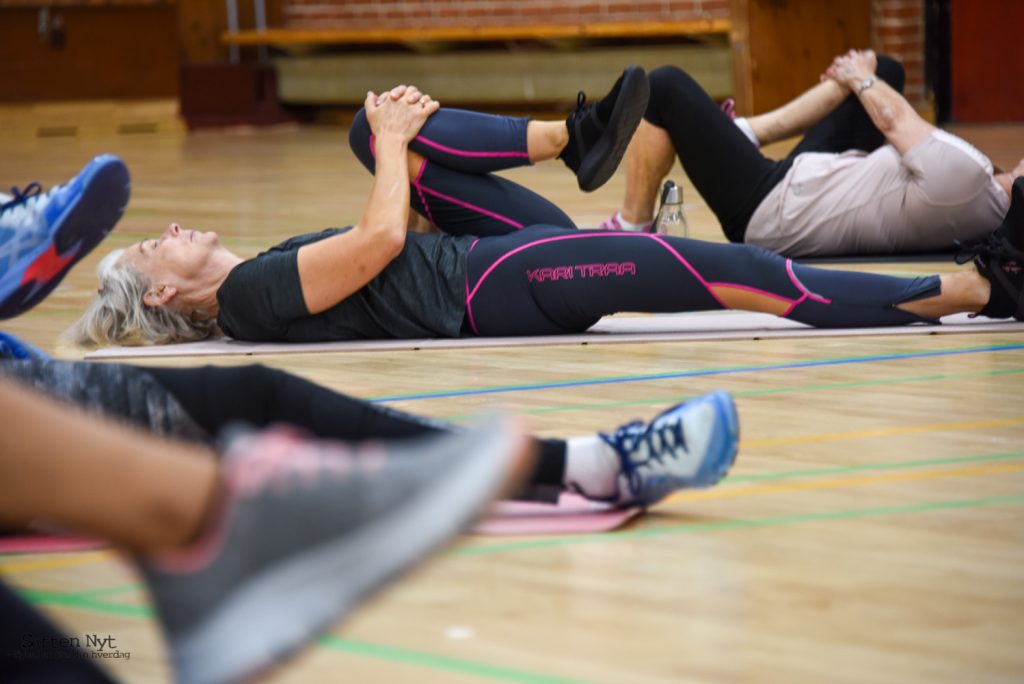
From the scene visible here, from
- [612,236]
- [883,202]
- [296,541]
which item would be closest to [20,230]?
[612,236]

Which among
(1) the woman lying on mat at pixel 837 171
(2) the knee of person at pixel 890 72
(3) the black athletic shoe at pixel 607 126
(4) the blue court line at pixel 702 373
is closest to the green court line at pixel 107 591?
(4) the blue court line at pixel 702 373

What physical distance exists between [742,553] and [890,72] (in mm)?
2566

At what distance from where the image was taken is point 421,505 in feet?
3.28

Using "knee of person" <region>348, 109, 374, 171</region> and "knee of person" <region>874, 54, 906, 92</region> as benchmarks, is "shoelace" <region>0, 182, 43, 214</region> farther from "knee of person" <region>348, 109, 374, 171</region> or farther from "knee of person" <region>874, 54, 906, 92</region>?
"knee of person" <region>874, 54, 906, 92</region>

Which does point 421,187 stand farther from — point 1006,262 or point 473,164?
point 1006,262

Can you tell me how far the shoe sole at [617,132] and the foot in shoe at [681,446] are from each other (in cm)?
124

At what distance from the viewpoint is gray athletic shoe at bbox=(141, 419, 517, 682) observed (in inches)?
37.8

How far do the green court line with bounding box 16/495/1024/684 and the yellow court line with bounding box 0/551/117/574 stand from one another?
0.08m

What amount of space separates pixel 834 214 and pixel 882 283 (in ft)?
2.38

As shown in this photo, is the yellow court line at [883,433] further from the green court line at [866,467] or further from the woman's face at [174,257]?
the woman's face at [174,257]

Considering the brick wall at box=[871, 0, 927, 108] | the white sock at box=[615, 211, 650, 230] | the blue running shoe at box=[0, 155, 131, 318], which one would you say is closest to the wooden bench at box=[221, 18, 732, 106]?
the brick wall at box=[871, 0, 927, 108]

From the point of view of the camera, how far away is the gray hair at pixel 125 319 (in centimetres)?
289

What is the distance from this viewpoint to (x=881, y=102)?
3594 millimetres

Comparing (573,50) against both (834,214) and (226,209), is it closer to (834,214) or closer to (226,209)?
(226,209)
